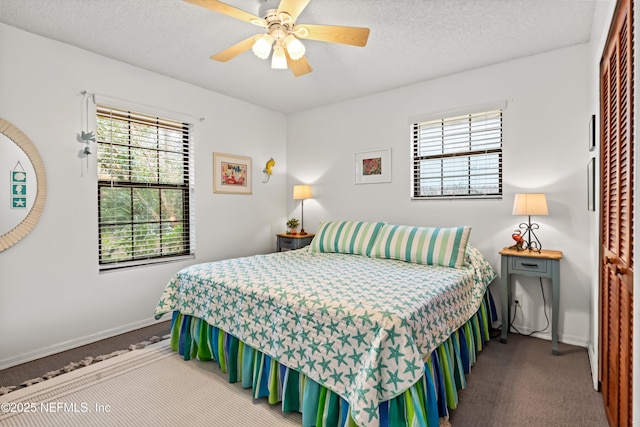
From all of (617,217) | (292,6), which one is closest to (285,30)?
(292,6)

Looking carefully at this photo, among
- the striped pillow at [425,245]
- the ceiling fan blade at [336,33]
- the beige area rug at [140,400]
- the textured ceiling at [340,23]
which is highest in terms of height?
the textured ceiling at [340,23]

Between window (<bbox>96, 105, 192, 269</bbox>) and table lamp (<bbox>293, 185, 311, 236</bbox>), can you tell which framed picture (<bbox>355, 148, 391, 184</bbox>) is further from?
window (<bbox>96, 105, 192, 269</bbox>)

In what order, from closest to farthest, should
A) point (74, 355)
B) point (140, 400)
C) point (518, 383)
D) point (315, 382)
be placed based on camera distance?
point (315, 382) < point (140, 400) < point (518, 383) < point (74, 355)

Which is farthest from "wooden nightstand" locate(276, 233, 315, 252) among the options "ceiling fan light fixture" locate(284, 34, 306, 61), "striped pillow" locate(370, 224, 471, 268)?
"ceiling fan light fixture" locate(284, 34, 306, 61)

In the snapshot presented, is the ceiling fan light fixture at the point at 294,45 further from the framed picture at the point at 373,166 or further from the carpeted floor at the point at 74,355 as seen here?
the carpeted floor at the point at 74,355

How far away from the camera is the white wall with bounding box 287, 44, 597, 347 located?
2740mm

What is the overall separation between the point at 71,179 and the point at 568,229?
14.1ft

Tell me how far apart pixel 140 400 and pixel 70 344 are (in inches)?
48.8

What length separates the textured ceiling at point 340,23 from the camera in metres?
2.22

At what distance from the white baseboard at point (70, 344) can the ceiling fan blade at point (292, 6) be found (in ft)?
10.0

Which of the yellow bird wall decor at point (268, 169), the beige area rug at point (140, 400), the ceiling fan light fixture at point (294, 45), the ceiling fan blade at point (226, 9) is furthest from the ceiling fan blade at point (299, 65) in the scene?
the beige area rug at point (140, 400)

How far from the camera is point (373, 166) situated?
393cm

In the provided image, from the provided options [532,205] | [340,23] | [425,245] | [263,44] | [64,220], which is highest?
[340,23]

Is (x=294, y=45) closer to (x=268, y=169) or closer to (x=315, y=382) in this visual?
(x=315, y=382)
